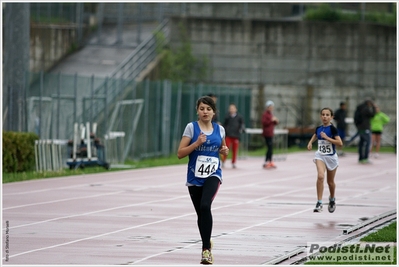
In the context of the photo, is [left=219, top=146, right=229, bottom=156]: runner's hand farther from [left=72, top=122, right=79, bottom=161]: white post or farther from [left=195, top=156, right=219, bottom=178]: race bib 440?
[left=72, top=122, right=79, bottom=161]: white post

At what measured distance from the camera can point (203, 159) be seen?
11.6m

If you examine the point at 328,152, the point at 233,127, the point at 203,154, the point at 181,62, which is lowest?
the point at 233,127

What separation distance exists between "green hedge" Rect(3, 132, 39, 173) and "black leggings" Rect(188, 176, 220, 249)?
13.1 meters

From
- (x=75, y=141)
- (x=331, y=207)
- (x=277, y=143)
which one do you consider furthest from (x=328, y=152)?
(x=277, y=143)

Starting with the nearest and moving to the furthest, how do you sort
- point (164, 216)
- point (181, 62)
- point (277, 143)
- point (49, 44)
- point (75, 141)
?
1. point (164, 216)
2. point (75, 141)
3. point (277, 143)
4. point (49, 44)
5. point (181, 62)

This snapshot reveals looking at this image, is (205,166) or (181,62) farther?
(181,62)

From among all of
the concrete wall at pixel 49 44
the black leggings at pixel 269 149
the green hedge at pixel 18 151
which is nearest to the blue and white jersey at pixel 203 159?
the green hedge at pixel 18 151

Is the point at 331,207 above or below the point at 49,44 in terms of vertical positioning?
below

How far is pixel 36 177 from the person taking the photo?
77.5 ft

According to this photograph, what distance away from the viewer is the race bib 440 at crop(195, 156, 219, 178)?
454 inches

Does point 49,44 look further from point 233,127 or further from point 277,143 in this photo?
point 233,127

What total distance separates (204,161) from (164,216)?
468 cm

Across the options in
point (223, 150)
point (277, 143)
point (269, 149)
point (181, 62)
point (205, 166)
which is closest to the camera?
point (205, 166)

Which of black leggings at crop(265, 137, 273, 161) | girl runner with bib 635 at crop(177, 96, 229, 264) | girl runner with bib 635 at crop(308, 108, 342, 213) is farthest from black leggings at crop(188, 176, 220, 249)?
black leggings at crop(265, 137, 273, 161)
